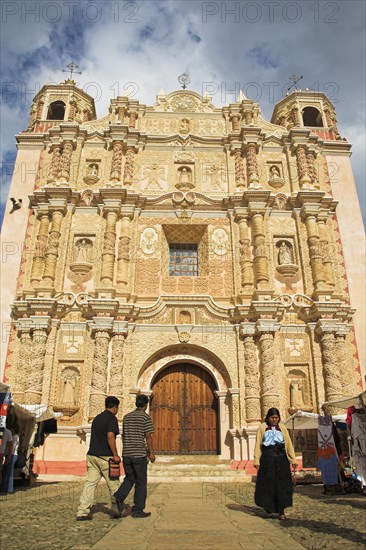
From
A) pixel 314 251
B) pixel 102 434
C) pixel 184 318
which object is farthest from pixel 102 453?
pixel 314 251

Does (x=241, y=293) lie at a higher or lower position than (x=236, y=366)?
higher

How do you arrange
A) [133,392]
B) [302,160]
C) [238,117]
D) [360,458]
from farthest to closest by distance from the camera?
[238,117]
[302,160]
[133,392]
[360,458]

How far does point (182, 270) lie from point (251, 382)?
4.44m

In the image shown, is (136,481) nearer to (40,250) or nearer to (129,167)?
(40,250)

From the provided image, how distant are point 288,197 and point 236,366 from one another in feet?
20.3

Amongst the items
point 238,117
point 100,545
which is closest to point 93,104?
point 238,117

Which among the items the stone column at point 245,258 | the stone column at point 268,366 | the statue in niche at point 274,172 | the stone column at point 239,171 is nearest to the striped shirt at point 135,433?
the stone column at point 268,366

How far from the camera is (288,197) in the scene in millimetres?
14922

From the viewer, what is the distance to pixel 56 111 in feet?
59.4

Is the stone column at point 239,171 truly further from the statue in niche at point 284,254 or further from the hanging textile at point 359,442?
the hanging textile at point 359,442

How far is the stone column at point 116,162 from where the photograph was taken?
15.0 meters

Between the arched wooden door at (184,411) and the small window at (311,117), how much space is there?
1159cm

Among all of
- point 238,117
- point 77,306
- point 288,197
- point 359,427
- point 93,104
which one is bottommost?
point 359,427

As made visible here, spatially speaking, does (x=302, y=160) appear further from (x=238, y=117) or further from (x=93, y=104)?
(x=93, y=104)
